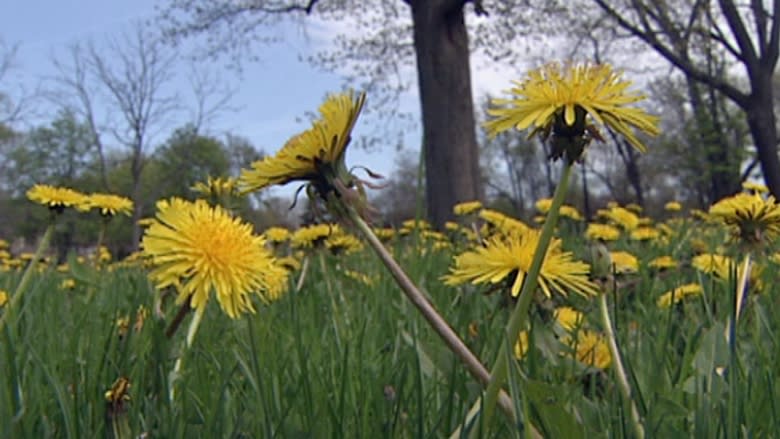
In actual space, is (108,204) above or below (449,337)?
above

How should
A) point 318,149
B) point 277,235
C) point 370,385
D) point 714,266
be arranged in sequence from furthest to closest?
point 277,235 → point 714,266 → point 370,385 → point 318,149

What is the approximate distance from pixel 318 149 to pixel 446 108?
644 cm

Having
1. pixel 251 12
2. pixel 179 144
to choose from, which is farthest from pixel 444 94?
pixel 179 144

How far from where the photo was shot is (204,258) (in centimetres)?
49

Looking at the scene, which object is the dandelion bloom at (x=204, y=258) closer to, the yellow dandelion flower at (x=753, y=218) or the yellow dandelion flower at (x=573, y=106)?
the yellow dandelion flower at (x=573, y=106)

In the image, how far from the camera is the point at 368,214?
539 mm

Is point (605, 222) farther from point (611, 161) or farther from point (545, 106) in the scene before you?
point (611, 161)

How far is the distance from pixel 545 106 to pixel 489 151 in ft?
111

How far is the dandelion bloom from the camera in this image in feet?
1.55

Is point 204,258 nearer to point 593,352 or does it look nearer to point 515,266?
point 515,266

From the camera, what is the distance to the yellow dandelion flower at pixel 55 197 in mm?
990

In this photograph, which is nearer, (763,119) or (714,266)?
(714,266)

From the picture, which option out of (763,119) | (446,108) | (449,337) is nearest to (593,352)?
(449,337)

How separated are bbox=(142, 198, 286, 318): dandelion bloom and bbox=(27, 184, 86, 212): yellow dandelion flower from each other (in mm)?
544
